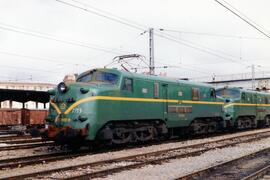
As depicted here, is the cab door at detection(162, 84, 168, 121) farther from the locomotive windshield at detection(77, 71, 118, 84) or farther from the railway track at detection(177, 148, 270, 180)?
the railway track at detection(177, 148, 270, 180)

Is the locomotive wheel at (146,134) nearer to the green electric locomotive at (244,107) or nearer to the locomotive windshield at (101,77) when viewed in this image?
the locomotive windshield at (101,77)

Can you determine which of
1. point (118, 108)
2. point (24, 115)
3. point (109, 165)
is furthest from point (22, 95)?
point (109, 165)

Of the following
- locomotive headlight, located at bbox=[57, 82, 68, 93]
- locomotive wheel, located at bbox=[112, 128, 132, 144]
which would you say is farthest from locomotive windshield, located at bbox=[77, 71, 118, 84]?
locomotive wheel, located at bbox=[112, 128, 132, 144]

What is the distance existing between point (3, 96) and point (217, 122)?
14.3 metres

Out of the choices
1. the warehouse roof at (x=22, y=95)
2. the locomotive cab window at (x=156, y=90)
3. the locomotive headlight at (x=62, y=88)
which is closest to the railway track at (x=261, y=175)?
the locomotive cab window at (x=156, y=90)

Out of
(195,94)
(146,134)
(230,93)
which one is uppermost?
(230,93)

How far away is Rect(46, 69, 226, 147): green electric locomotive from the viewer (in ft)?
43.2

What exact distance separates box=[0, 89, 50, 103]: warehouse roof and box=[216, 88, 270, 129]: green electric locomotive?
13362mm

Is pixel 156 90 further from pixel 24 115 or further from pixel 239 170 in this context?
pixel 24 115

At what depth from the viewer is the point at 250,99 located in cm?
2778

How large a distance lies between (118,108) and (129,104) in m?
0.71

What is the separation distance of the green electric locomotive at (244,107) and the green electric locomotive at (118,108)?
19.6 feet

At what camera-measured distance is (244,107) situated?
26.7 meters

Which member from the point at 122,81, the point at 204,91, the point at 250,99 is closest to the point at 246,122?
the point at 250,99
